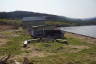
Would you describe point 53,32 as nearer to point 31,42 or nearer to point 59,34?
point 59,34

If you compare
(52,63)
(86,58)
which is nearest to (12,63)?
(52,63)

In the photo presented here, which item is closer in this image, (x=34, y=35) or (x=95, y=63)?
(x=95, y=63)

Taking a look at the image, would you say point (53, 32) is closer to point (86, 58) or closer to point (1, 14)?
point (86, 58)

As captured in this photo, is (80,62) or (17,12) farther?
(17,12)

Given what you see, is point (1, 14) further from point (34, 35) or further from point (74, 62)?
point (74, 62)

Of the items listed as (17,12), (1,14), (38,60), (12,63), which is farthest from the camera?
(17,12)

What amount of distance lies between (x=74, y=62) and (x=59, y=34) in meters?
16.7

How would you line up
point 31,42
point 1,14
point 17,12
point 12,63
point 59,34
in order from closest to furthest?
point 12,63
point 31,42
point 59,34
point 1,14
point 17,12

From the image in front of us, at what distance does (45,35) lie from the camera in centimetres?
3108

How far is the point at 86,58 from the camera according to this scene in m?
15.5

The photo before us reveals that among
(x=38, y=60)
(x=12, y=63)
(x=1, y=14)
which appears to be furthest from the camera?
(x=1, y=14)

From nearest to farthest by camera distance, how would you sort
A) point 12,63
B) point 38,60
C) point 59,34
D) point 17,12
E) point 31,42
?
1. point 12,63
2. point 38,60
3. point 31,42
4. point 59,34
5. point 17,12

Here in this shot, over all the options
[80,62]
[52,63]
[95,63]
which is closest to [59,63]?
[52,63]

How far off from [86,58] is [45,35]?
1622 cm
